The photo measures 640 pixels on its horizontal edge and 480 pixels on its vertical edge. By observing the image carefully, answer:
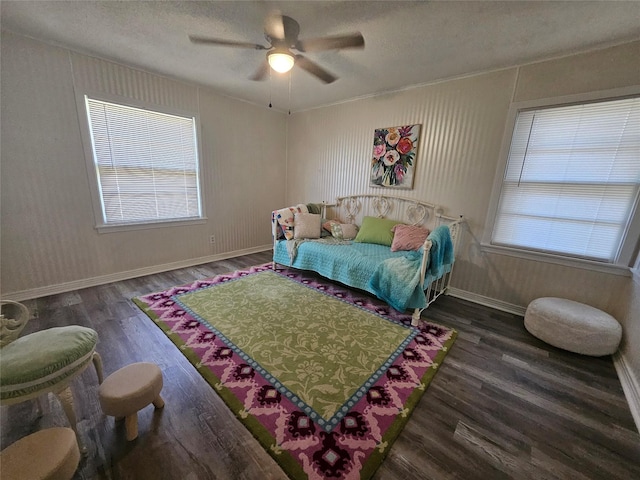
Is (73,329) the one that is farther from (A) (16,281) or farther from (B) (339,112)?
(B) (339,112)

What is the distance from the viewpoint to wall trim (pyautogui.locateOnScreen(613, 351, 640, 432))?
1.52 metres

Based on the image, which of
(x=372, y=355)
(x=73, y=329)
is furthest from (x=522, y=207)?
(x=73, y=329)

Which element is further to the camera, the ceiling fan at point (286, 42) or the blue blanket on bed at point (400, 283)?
the blue blanket on bed at point (400, 283)

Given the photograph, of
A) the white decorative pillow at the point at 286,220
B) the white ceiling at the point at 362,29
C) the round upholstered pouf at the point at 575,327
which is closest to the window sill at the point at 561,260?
the round upholstered pouf at the point at 575,327

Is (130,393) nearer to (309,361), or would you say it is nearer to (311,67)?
(309,361)

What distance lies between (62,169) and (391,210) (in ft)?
12.8

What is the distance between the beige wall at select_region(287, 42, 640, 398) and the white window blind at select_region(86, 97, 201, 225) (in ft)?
7.73

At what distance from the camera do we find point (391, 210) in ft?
11.6

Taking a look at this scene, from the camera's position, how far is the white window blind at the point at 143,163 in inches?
111

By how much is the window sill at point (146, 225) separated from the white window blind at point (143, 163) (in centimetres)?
5

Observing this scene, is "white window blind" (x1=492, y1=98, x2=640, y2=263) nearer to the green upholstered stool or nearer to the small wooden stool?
the small wooden stool

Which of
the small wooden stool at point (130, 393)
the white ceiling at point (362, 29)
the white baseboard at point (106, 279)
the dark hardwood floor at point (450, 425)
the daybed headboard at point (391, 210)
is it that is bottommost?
the dark hardwood floor at point (450, 425)

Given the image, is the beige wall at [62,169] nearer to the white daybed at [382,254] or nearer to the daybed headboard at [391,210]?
the white daybed at [382,254]

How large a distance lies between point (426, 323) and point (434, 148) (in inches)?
82.5
